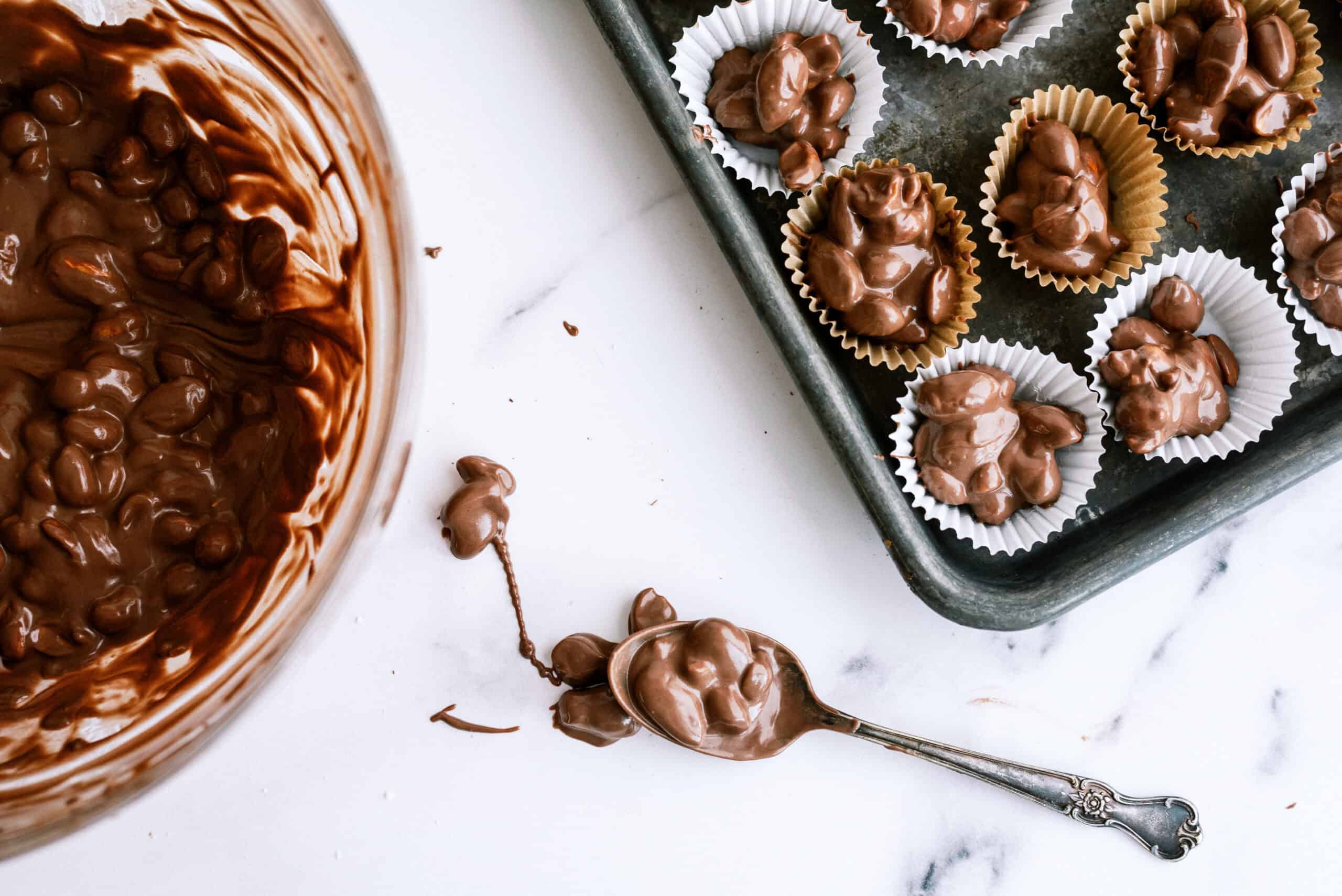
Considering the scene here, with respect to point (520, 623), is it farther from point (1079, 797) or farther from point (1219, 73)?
point (1219, 73)

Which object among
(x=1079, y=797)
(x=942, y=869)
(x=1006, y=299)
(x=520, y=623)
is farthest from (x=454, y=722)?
(x=1006, y=299)

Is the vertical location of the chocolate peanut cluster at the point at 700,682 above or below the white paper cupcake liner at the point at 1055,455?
below

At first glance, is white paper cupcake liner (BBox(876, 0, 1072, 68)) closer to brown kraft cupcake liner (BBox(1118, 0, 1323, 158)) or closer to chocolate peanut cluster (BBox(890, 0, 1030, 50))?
chocolate peanut cluster (BBox(890, 0, 1030, 50))

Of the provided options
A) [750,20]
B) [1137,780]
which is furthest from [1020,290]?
[1137,780]

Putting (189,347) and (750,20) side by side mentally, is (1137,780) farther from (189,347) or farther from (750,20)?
(189,347)

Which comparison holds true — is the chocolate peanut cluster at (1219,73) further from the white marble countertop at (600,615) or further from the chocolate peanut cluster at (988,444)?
the white marble countertop at (600,615)

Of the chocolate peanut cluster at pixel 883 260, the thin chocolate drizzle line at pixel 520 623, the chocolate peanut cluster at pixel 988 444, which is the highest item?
the chocolate peanut cluster at pixel 883 260

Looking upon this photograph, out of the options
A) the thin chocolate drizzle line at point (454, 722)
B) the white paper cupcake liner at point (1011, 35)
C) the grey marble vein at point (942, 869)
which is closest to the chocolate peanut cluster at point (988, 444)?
the white paper cupcake liner at point (1011, 35)
